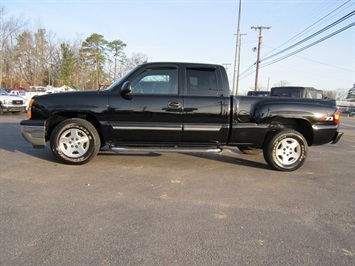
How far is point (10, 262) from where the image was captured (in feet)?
8.15

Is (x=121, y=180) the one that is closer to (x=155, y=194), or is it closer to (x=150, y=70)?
(x=155, y=194)

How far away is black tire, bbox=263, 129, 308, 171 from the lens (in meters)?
5.60

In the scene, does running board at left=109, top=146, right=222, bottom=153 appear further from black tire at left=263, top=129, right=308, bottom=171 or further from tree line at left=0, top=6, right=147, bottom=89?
tree line at left=0, top=6, right=147, bottom=89

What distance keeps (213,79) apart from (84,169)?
287cm

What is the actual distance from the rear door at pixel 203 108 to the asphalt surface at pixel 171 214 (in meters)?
0.67

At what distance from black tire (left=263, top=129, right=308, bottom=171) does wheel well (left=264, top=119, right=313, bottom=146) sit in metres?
0.19

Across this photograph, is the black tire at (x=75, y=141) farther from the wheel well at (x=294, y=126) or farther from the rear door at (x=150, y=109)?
the wheel well at (x=294, y=126)

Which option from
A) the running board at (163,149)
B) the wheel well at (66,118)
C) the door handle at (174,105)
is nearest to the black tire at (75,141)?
the wheel well at (66,118)

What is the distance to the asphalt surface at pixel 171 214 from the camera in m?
2.69

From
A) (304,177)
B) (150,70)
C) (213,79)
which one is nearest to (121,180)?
(150,70)

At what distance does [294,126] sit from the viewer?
19.6 feet

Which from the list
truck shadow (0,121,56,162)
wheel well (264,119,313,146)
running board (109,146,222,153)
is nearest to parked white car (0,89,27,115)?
truck shadow (0,121,56,162)

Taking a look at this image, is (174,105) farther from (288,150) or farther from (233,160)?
(288,150)

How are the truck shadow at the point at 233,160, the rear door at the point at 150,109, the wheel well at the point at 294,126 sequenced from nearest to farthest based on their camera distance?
the rear door at the point at 150,109 < the wheel well at the point at 294,126 < the truck shadow at the point at 233,160
